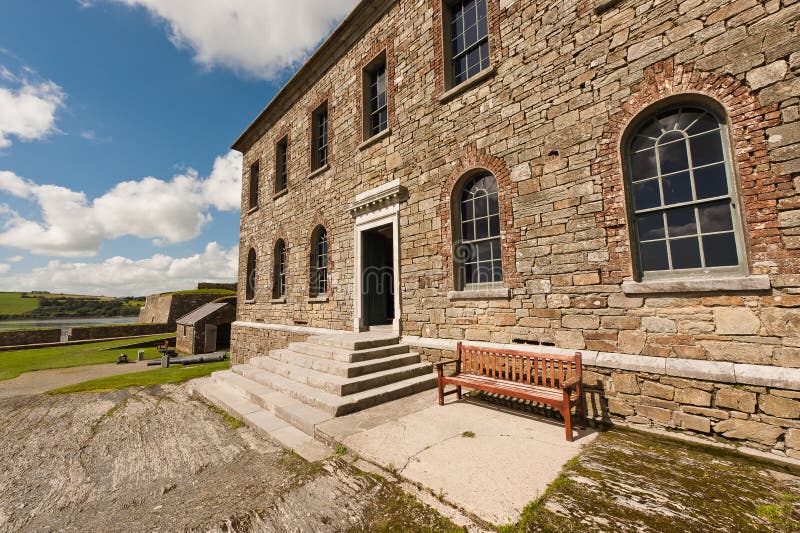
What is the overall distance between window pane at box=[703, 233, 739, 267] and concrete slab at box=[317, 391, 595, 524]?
256 centimetres

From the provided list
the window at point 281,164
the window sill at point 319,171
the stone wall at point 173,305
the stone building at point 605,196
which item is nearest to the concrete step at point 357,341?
the stone building at point 605,196

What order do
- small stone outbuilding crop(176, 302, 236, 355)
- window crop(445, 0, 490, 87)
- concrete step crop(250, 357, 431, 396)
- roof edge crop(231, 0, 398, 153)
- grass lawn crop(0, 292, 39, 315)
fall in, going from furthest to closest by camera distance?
1. grass lawn crop(0, 292, 39, 315)
2. small stone outbuilding crop(176, 302, 236, 355)
3. roof edge crop(231, 0, 398, 153)
4. window crop(445, 0, 490, 87)
5. concrete step crop(250, 357, 431, 396)

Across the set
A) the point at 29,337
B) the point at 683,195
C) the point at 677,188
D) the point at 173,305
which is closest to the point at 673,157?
the point at 677,188

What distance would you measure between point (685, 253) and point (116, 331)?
3234cm

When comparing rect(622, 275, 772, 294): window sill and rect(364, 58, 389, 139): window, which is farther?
rect(364, 58, 389, 139): window

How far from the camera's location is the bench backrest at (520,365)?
425 centimetres

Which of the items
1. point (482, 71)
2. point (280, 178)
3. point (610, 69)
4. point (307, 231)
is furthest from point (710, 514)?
Result: point (280, 178)

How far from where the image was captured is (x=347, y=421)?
13.9 feet

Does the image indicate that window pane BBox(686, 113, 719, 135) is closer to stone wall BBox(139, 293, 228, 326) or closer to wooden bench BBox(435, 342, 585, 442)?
wooden bench BBox(435, 342, 585, 442)

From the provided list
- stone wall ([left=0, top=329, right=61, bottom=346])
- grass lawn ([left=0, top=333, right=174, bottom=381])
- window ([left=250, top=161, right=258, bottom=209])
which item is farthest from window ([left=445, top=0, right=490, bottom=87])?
stone wall ([left=0, top=329, right=61, bottom=346])

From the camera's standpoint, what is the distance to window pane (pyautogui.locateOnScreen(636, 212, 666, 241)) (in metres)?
4.25

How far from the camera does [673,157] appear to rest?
13.7ft

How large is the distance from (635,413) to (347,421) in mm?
3631

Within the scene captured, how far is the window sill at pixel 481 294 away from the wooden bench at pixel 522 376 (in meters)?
0.96
